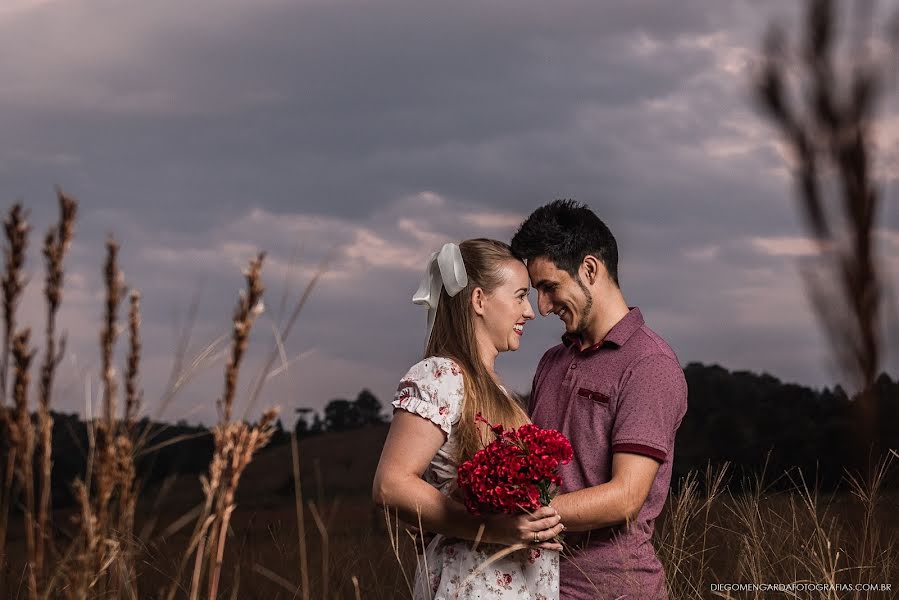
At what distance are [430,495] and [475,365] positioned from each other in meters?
0.49

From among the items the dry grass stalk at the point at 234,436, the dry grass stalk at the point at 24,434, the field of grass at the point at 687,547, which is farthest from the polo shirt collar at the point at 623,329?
the dry grass stalk at the point at 24,434

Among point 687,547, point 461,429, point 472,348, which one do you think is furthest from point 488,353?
point 687,547

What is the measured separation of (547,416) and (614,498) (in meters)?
0.66

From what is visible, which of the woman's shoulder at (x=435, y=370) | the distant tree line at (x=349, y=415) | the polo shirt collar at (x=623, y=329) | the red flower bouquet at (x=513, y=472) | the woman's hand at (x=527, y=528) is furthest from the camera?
the distant tree line at (x=349, y=415)

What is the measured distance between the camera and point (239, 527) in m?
5.92

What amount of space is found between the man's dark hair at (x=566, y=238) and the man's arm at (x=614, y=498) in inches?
34.3

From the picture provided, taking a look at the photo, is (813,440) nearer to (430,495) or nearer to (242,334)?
(430,495)

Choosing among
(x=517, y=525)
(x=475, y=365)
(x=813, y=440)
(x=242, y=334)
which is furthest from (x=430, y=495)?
(x=813, y=440)

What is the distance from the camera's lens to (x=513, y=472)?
2699mm

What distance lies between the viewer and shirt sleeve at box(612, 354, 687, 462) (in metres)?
3.22

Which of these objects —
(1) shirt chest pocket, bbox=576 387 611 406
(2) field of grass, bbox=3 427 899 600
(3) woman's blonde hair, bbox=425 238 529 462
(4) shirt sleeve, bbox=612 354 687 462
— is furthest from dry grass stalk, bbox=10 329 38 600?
(2) field of grass, bbox=3 427 899 600

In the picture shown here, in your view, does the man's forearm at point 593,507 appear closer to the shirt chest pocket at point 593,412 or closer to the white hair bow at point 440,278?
the shirt chest pocket at point 593,412

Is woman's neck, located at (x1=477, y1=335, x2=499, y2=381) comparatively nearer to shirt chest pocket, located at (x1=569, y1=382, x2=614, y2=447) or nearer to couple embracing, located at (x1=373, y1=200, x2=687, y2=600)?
couple embracing, located at (x1=373, y1=200, x2=687, y2=600)

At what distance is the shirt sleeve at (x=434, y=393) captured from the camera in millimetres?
2969
